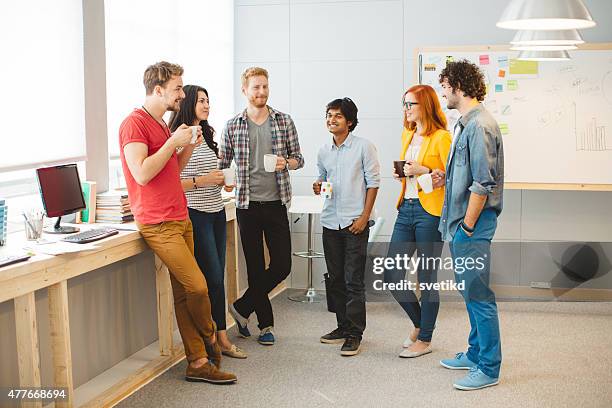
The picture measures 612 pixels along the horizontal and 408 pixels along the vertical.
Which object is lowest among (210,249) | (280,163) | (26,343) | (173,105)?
(26,343)

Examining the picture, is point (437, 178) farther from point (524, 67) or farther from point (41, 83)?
point (41, 83)

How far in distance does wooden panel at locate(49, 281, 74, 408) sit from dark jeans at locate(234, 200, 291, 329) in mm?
1427

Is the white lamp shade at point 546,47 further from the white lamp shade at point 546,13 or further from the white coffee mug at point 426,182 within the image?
the white coffee mug at point 426,182

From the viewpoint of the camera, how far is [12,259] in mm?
3051

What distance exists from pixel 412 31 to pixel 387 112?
65 cm

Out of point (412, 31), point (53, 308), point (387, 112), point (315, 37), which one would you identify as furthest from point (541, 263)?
point (53, 308)

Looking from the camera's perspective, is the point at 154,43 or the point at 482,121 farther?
the point at 154,43

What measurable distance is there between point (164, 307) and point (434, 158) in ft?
5.69

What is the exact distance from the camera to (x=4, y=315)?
332cm

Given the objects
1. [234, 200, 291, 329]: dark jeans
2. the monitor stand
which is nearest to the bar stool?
[234, 200, 291, 329]: dark jeans

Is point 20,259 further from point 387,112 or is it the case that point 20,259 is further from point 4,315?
point 387,112

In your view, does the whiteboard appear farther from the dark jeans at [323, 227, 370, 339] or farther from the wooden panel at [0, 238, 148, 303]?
the wooden panel at [0, 238, 148, 303]

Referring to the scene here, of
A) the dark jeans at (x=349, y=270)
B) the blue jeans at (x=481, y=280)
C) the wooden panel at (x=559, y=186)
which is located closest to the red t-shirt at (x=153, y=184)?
the dark jeans at (x=349, y=270)

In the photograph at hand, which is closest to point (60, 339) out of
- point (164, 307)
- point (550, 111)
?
point (164, 307)
